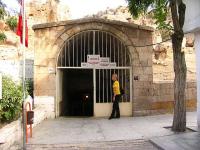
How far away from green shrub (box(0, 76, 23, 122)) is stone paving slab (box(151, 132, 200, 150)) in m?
4.43

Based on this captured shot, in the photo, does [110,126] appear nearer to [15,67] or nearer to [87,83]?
[15,67]

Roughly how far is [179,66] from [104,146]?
11.2ft

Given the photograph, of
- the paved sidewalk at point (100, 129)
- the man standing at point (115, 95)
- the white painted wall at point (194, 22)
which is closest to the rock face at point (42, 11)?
the man standing at point (115, 95)

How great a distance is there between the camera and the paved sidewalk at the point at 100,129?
10688 millimetres

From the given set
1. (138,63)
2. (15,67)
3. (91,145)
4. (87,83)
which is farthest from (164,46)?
(91,145)

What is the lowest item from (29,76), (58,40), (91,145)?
(91,145)

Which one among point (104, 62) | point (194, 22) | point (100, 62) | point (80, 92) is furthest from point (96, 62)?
point (80, 92)

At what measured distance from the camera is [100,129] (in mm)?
12438

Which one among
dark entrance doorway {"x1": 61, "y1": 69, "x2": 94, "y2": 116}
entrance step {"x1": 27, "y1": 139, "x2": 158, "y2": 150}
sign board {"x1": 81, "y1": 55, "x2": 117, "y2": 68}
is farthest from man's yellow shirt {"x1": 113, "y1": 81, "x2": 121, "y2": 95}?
dark entrance doorway {"x1": 61, "y1": 69, "x2": 94, "y2": 116}

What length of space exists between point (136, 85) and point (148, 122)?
2.40 m

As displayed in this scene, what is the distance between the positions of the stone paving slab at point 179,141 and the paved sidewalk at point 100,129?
473 mm

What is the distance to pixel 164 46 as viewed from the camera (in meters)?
29.3

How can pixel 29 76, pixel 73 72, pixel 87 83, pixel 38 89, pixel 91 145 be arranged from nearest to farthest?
pixel 91 145 → pixel 38 89 → pixel 29 76 → pixel 73 72 → pixel 87 83

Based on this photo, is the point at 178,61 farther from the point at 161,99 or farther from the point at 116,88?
the point at 161,99
